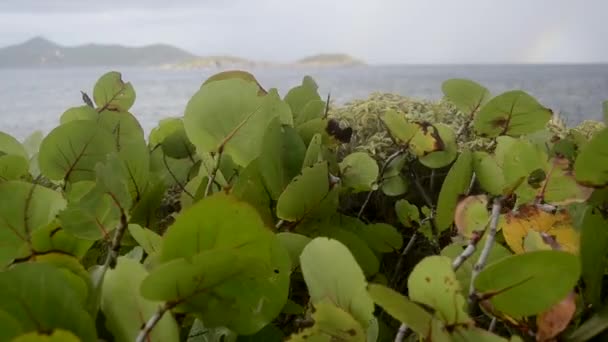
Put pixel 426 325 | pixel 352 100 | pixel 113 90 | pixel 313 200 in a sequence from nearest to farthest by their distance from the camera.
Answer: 1. pixel 426 325
2. pixel 313 200
3. pixel 113 90
4. pixel 352 100

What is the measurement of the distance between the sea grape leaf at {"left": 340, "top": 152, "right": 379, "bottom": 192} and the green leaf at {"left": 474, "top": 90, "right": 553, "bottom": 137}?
0.11 meters

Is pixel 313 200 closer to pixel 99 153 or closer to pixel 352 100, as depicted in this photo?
pixel 99 153

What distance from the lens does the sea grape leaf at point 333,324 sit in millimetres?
234

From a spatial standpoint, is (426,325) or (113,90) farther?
(113,90)

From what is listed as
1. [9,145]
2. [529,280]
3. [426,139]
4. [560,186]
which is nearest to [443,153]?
[426,139]

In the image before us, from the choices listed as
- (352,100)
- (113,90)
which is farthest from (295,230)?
(352,100)

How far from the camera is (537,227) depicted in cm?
30

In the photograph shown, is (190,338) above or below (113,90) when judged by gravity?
below

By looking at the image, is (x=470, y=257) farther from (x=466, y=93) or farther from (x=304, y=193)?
(x=466, y=93)

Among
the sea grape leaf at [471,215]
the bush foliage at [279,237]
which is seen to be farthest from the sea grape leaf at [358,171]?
the sea grape leaf at [471,215]

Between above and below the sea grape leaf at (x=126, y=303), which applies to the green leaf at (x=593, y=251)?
above

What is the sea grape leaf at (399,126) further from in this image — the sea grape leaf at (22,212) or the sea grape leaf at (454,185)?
the sea grape leaf at (22,212)

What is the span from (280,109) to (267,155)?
0.06m

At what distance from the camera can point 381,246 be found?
1.41ft
